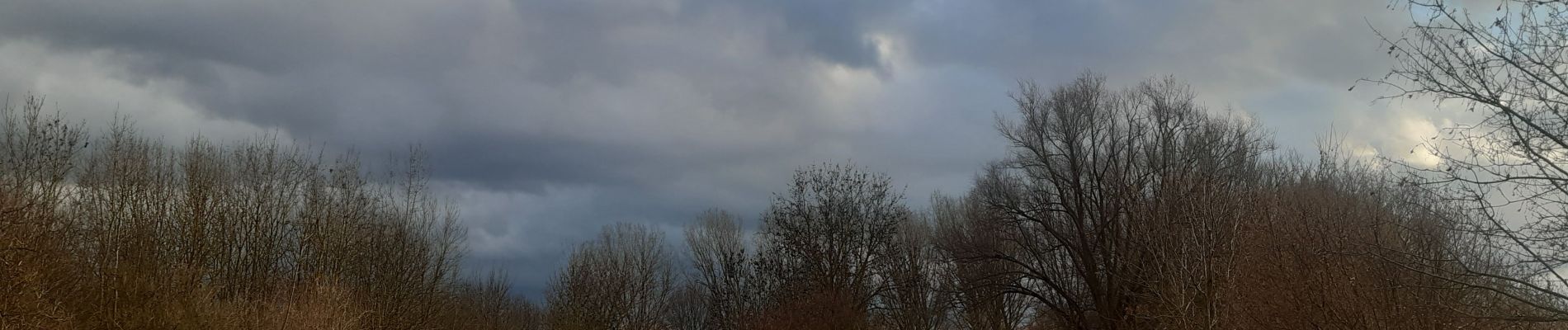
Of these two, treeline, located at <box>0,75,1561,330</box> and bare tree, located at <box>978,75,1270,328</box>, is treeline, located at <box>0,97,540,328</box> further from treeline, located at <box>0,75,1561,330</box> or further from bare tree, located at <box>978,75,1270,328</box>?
bare tree, located at <box>978,75,1270,328</box>

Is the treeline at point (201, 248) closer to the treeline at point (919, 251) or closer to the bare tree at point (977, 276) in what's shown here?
the treeline at point (919, 251)

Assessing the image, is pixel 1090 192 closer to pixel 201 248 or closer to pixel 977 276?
pixel 977 276

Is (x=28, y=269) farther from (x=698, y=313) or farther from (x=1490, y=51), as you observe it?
(x=698, y=313)

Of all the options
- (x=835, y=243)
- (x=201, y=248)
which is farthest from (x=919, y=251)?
(x=201, y=248)

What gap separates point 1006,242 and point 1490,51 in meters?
23.5

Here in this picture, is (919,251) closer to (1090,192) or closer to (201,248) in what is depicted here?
(1090,192)

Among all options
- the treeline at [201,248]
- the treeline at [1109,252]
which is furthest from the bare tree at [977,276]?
the treeline at [201,248]

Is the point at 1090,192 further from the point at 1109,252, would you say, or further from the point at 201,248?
the point at 201,248

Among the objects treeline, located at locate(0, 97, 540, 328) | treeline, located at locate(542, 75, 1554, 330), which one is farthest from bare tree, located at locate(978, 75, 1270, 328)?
treeline, located at locate(0, 97, 540, 328)

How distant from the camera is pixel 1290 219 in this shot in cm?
1752

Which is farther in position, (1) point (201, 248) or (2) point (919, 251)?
(2) point (919, 251)

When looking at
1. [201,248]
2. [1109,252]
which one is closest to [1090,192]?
[1109,252]

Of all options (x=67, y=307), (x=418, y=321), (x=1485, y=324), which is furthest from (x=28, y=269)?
(x=1485, y=324)

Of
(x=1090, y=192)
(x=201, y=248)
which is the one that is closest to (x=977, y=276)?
(x=1090, y=192)
